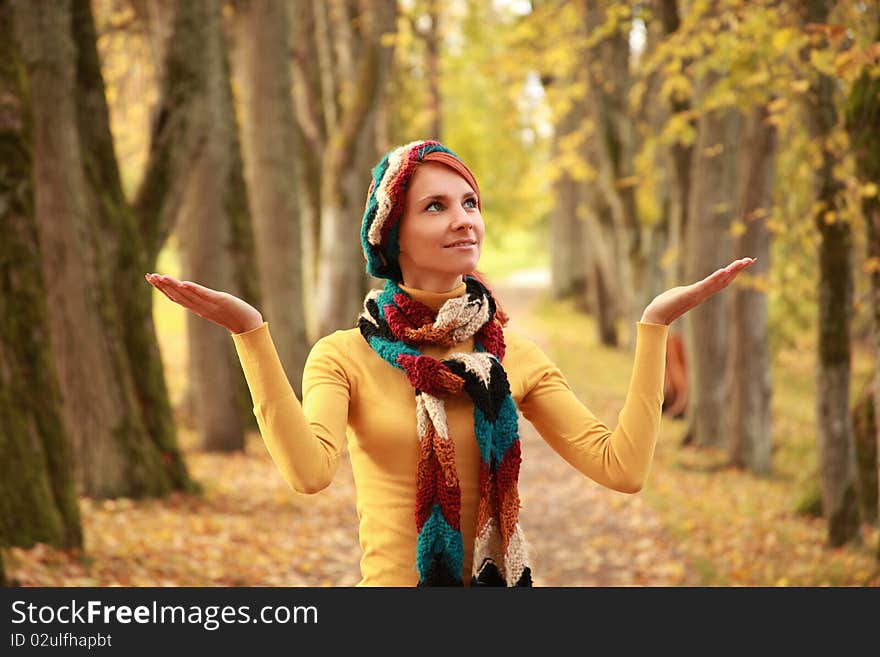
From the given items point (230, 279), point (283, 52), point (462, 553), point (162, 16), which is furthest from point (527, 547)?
point (283, 52)

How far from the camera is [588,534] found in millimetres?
9852

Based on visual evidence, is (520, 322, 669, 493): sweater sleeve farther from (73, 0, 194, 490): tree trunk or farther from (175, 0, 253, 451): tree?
(175, 0, 253, 451): tree

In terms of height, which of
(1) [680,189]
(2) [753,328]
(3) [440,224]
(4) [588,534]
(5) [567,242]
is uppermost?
(5) [567,242]

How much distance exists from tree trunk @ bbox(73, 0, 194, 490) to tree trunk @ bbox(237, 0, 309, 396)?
12.6ft

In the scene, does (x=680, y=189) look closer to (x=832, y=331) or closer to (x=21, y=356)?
(x=832, y=331)

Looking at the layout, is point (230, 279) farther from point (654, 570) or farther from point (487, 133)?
point (487, 133)

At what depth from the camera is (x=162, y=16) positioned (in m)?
10.0

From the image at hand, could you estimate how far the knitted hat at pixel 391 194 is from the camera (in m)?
2.71

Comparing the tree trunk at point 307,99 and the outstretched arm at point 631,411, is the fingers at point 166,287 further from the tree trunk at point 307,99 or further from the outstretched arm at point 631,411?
the tree trunk at point 307,99


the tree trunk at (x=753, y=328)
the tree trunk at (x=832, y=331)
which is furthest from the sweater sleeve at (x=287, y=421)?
the tree trunk at (x=753, y=328)

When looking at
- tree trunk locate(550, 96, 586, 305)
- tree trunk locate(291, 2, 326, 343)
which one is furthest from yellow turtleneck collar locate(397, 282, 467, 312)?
tree trunk locate(550, 96, 586, 305)

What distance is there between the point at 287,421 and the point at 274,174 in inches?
458

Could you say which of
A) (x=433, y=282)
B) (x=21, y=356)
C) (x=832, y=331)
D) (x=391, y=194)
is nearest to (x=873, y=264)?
(x=832, y=331)

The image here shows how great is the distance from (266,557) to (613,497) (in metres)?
4.31
